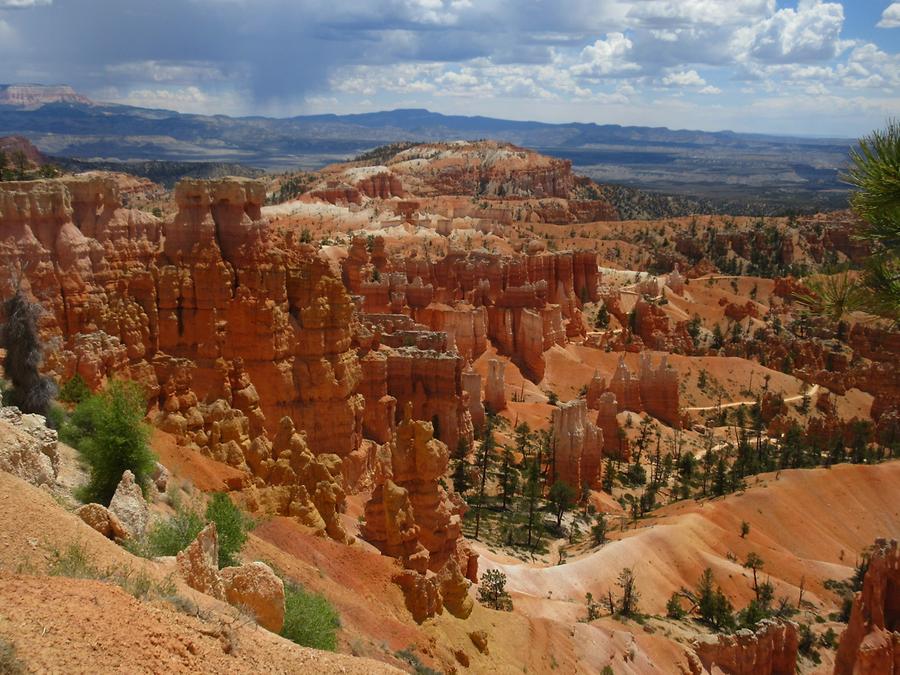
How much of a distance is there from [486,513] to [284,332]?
42.9 feet

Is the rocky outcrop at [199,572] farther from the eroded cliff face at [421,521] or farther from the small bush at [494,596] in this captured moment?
the small bush at [494,596]

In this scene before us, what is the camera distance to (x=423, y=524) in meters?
20.5

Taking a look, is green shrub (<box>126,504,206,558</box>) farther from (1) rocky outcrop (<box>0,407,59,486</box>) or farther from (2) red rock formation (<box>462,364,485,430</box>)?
(2) red rock formation (<box>462,364,485,430</box>)

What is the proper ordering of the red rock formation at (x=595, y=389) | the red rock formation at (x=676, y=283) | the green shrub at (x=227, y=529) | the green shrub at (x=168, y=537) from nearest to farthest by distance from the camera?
A: 1. the green shrub at (x=168, y=537)
2. the green shrub at (x=227, y=529)
3. the red rock formation at (x=595, y=389)
4. the red rock formation at (x=676, y=283)

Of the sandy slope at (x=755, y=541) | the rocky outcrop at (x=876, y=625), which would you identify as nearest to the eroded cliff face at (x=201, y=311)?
the sandy slope at (x=755, y=541)

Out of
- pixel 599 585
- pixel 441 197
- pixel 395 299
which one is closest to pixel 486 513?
pixel 599 585

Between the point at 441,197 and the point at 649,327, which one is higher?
the point at 441,197

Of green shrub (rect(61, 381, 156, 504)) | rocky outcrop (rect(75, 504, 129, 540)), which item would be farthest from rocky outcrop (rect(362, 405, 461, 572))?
rocky outcrop (rect(75, 504, 129, 540))

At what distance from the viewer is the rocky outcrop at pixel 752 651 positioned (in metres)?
24.2

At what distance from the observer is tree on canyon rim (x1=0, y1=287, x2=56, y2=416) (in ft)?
52.4

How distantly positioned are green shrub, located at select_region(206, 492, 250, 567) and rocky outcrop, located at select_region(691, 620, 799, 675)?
14780mm

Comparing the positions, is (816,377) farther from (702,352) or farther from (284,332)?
(284,332)

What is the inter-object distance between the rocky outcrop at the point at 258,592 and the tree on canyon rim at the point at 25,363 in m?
7.72

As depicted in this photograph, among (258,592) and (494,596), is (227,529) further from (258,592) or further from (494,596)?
(494,596)
